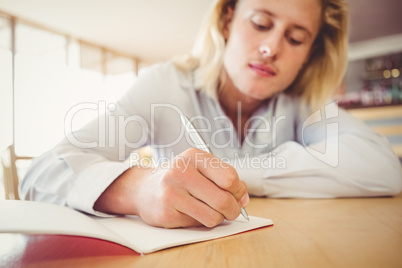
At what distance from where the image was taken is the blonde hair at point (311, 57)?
3.18 feet

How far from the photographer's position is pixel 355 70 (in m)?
5.63

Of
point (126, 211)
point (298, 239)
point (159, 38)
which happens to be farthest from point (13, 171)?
point (159, 38)

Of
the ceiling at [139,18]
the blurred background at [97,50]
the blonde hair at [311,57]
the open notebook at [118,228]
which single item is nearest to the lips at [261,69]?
the blonde hair at [311,57]

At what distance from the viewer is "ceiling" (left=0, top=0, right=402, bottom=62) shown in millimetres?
3828

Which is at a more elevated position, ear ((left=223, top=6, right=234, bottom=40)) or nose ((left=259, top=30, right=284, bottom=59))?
ear ((left=223, top=6, right=234, bottom=40))

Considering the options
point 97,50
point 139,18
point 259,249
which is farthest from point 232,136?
point 97,50

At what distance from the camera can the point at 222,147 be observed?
2.93 ft

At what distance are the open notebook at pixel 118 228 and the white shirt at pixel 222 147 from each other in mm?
101

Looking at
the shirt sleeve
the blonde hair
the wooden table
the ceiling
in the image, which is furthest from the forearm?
the ceiling

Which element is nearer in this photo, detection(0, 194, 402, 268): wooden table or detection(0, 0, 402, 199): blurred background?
detection(0, 194, 402, 268): wooden table

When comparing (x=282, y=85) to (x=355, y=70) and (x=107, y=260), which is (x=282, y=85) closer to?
(x=107, y=260)

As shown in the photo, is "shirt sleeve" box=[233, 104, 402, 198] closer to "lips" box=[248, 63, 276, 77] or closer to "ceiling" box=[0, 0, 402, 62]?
"lips" box=[248, 63, 276, 77]

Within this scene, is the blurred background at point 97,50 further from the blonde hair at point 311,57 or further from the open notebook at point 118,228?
the open notebook at point 118,228

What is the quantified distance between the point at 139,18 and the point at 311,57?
3775mm
